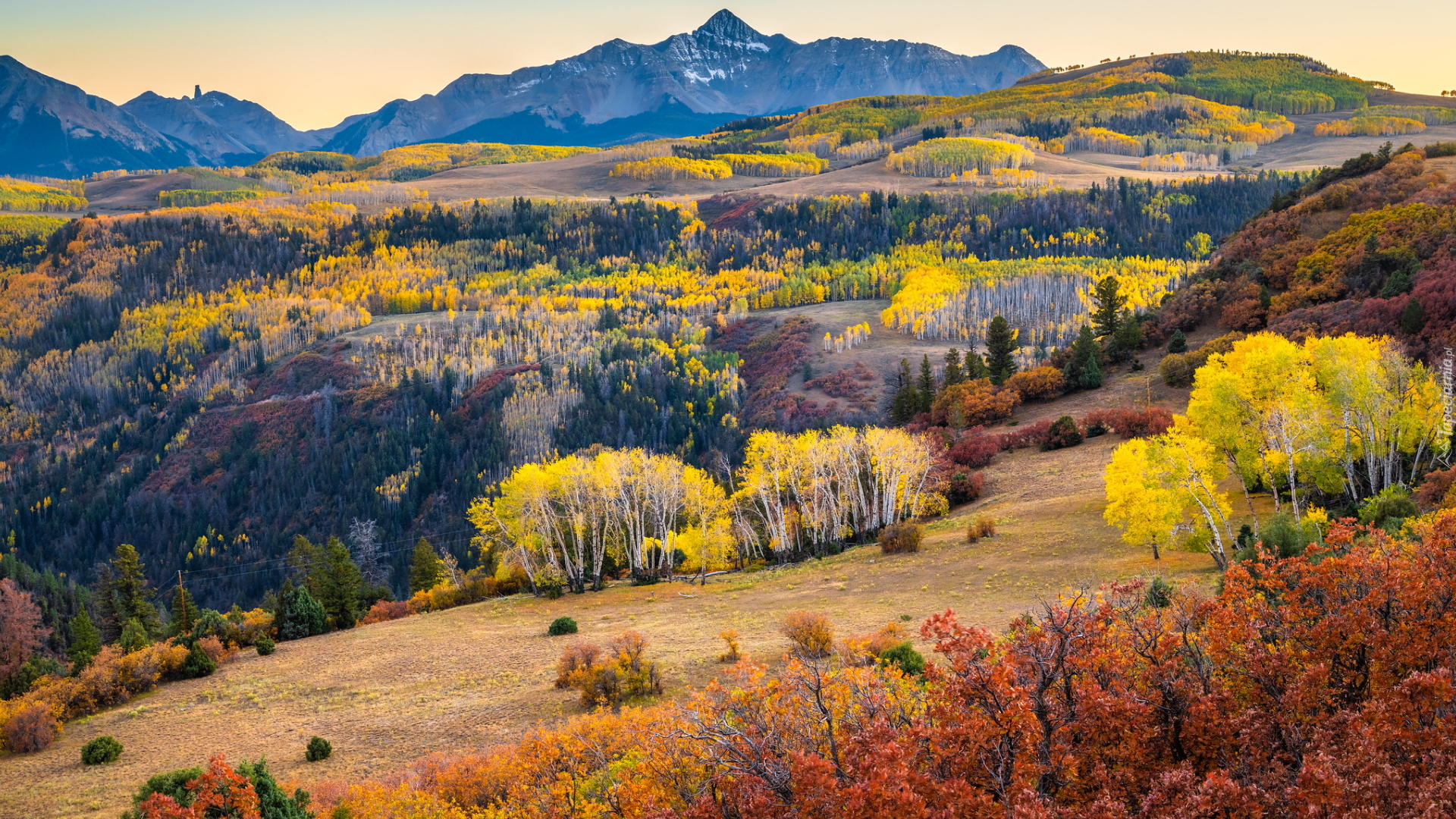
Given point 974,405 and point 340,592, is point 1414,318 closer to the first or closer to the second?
point 974,405

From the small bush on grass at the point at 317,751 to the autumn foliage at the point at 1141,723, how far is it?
16.3m

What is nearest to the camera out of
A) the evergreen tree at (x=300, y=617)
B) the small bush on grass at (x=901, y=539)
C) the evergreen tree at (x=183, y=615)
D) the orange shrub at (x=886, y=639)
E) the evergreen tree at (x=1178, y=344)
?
the orange shrub at (x=886, y=639)

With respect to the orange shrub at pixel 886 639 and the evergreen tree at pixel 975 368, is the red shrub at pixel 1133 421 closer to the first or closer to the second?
the evergreen tree at pixel 975 368

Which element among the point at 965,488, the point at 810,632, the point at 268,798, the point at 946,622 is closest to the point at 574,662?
the point at 810,632

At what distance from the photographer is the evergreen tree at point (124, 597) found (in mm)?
73750

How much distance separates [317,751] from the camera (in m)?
32.9

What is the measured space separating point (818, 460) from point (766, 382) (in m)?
116

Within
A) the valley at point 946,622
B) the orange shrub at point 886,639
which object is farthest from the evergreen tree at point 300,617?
the orange shrub at point 886,639

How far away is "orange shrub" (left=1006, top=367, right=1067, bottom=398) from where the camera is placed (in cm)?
8888

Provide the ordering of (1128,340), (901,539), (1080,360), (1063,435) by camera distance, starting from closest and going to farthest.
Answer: (901,539)
(1063,435)
(1080,360)
(1128,340)

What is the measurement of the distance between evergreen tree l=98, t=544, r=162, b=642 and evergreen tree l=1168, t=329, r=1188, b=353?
88669mm

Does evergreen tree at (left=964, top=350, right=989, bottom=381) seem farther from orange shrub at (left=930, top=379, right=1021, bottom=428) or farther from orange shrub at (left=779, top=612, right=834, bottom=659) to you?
orange shrub at (left=779, top=612, right=834, bottom=659)

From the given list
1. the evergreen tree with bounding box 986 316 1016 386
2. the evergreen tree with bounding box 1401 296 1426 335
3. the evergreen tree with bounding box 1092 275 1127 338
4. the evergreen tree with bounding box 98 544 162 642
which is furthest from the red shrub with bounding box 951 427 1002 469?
the evergreen tree with bounding box 98 544 162 642

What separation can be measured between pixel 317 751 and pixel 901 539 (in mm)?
34638
